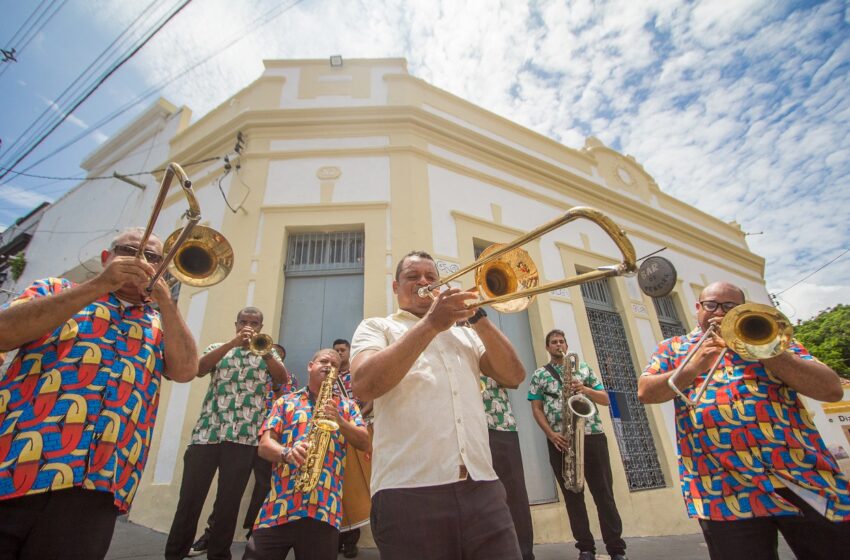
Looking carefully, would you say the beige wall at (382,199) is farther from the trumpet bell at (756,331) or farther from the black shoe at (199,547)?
the trumpet bell at (756,331)

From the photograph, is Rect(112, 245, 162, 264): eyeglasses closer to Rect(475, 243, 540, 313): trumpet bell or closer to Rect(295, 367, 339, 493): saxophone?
Rect(295, 367, 339, 493): saxophone

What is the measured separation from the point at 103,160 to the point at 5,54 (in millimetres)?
3541

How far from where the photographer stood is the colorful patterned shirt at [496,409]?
11.9 ft

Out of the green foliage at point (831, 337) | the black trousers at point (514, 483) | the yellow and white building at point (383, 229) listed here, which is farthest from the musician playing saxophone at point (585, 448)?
the green foliage at point (831, 337)

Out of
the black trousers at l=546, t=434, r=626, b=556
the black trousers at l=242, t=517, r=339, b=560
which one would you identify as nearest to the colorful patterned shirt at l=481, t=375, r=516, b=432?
the black trousers at l=546, t=434, r=626, b=556

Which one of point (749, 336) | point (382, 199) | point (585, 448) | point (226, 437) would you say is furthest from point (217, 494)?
point (382, 199)

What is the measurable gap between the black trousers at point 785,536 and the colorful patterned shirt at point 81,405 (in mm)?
2801

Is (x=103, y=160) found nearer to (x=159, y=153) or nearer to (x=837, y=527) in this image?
(x=159, y=153)

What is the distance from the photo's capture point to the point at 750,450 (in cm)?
194

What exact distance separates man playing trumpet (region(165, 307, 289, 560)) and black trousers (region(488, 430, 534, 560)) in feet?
7.39

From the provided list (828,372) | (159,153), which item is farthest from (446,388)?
(159,153)

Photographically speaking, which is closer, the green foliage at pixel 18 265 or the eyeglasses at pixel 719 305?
the eyeglasses at pixel 719 305

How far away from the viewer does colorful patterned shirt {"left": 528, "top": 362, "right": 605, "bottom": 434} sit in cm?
423

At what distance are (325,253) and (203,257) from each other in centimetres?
307
